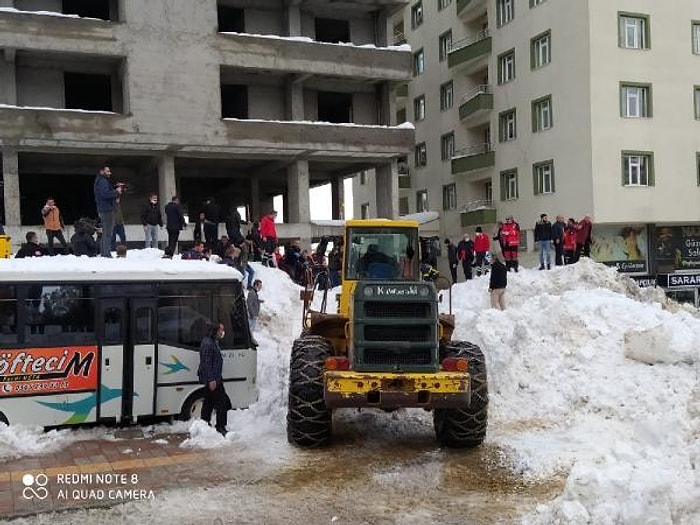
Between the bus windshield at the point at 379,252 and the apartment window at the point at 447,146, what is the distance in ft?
Result: 101

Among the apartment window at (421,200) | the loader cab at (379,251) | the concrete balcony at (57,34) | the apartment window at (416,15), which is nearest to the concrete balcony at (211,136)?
the concrete balcony at (57,34)

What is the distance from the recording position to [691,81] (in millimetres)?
32219

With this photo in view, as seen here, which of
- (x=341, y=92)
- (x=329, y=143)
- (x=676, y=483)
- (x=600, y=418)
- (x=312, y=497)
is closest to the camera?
(x=676, y=483)

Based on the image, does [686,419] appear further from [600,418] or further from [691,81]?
[691,81]

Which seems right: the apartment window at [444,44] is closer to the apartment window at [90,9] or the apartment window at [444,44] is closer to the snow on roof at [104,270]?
the apartment window at [90,9]

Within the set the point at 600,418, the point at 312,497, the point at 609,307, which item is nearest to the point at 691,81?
the point at 609,307

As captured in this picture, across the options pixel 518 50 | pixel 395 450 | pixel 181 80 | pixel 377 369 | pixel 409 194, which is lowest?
pixel 395 450

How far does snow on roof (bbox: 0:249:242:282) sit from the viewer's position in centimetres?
1063

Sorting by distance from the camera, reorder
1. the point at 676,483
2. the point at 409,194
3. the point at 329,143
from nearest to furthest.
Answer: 1. the point at 676,483
2. the point at 329,143
3. the point at 409,194

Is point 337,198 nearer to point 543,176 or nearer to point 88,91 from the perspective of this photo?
point 543,176

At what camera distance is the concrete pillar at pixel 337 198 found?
3866cm

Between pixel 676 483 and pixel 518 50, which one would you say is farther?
pixel 518 50

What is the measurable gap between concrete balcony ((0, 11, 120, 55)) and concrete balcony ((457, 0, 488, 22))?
1903 cm

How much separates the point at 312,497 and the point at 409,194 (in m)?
38.6
